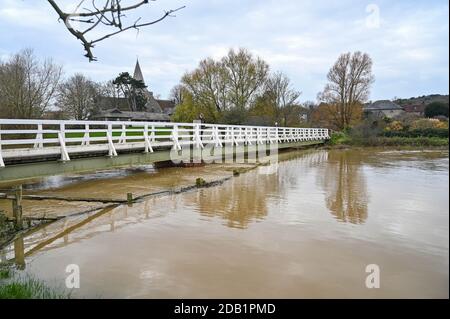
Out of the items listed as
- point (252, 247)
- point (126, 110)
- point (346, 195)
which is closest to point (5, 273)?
point (252, 247)

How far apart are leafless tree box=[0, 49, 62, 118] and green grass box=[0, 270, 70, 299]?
23200 millimetres

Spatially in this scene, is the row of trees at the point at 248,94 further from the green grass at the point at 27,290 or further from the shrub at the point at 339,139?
the green grass at the point at 27,290

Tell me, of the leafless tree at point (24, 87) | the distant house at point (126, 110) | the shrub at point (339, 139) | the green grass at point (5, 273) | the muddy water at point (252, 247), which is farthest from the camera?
the distant house at point (126, 110)

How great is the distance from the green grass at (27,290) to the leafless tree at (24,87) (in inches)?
913

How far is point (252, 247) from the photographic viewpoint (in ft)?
21.0

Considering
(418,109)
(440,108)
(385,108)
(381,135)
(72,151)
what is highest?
(385,108)

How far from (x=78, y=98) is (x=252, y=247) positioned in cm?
4642

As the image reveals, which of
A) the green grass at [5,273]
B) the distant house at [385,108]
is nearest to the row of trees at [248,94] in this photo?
the distant house at [385,108]

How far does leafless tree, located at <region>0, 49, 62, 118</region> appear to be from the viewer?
2645 cm

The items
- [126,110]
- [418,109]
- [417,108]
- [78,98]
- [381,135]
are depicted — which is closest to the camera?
[418,109]

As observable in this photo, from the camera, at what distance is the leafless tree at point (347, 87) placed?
34.7m

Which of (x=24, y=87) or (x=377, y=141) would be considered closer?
(x=24, y=87)

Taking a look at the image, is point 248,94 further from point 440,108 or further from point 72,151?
point 440,108
